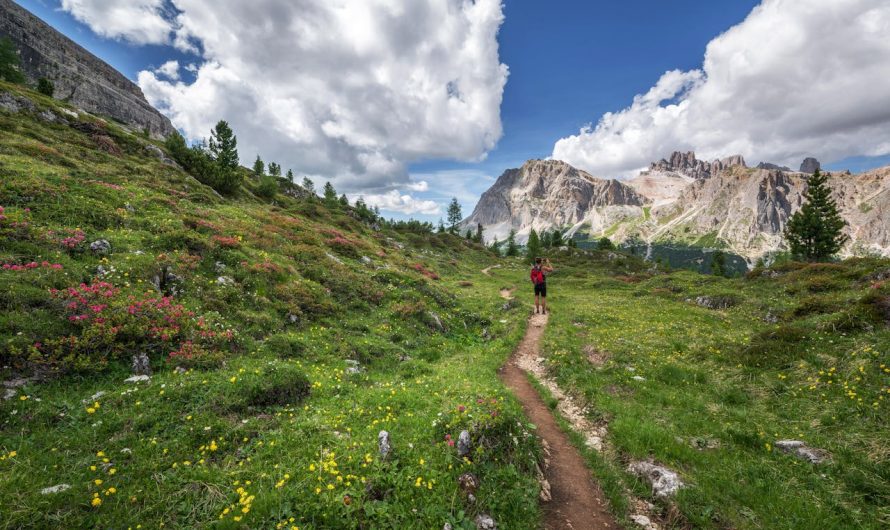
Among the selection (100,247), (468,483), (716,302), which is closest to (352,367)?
(468,483)

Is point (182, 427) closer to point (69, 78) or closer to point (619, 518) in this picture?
point (619, 518)

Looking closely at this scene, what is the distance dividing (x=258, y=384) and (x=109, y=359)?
186 inches

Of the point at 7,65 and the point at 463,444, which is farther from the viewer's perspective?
the point at 7,65

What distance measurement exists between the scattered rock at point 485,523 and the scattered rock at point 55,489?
26.5 feet

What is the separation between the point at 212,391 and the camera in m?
10.3

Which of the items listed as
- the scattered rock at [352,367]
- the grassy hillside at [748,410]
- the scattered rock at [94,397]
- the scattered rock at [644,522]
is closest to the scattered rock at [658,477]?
the grassy hillside at [748,410]

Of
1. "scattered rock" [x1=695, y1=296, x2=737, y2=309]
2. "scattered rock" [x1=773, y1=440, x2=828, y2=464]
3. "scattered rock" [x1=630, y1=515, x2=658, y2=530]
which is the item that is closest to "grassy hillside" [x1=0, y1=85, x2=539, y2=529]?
"scattered rock" [x1=630, y1=515, x2=658, y2=530]

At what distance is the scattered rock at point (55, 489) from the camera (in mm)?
6427

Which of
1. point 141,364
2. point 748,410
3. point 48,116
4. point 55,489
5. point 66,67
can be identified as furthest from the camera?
point 66,67

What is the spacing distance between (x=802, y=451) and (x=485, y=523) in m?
8.61

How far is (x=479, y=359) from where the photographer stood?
17.7 meters

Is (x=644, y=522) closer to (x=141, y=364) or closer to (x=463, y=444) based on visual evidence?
(x=463, y=444)

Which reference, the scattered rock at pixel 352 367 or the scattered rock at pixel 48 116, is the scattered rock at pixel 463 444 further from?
the scattered rock at pixel 48 116

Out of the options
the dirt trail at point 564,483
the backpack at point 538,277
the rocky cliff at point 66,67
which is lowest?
the dirt trail at point 564,483
